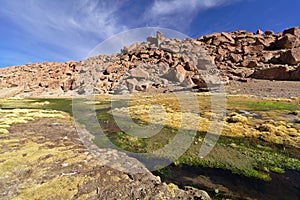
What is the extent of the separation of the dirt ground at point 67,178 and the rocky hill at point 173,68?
2732 inches

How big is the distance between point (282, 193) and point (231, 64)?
96.0 meters

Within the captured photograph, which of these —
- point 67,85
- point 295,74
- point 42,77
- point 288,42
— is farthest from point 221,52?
point 42,77

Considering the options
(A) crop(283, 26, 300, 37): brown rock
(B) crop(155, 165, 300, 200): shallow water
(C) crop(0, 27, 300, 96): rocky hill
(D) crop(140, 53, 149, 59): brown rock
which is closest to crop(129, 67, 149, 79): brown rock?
(C) crop(0, 27, 300, 96): rocky hill

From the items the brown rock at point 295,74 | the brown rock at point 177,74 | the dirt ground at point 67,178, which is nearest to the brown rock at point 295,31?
the brown rock at point 295,74

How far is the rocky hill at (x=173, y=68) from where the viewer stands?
8106 cm

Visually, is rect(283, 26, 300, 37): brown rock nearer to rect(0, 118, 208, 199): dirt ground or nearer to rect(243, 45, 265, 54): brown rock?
rect(243, 45, 265, 54): brown rock

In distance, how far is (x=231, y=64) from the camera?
3802 inches

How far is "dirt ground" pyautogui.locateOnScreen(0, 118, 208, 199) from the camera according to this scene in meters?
8.23

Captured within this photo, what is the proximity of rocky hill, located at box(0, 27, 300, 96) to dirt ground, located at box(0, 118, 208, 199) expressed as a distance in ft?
228

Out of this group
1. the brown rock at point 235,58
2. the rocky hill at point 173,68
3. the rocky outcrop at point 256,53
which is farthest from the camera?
the brown rock at point 235,58

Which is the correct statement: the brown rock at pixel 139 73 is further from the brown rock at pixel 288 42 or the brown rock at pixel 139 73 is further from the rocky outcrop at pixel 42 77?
the brown rock at pixel 288 42

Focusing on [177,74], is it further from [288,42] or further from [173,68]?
[288,42]

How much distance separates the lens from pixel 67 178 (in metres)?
9.30

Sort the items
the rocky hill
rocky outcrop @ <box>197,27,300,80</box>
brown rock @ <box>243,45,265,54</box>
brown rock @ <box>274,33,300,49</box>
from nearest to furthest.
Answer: rocky outcrop @ <box>197,27,300,80</box> → the rocky hill → brown rock @ <box>274,33,300,49</box> → brown rock @ <box>243,45,265,54</box>
